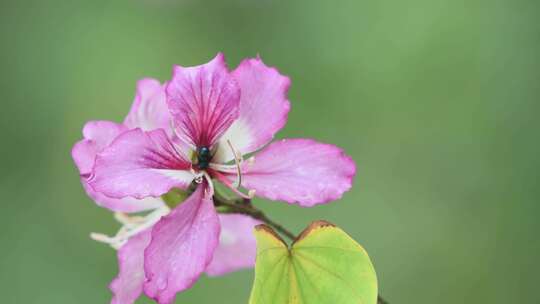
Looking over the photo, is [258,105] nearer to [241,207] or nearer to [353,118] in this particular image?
[241,207]

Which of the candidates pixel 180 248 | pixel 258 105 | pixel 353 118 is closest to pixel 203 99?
pixel 258 105

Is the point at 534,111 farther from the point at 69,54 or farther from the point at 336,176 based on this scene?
the point at 336,176

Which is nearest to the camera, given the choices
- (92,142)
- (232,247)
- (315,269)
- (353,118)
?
(315,269)

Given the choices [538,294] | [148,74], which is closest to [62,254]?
[148,74]

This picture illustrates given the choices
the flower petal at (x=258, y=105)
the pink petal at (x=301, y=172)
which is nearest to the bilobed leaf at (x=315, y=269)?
the pink petal at (x=301, y=172)

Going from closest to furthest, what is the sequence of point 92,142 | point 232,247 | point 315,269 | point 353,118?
point 315,269
point 92,142
point 232,247
point 353,118

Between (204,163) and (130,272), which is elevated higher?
(204,163)
